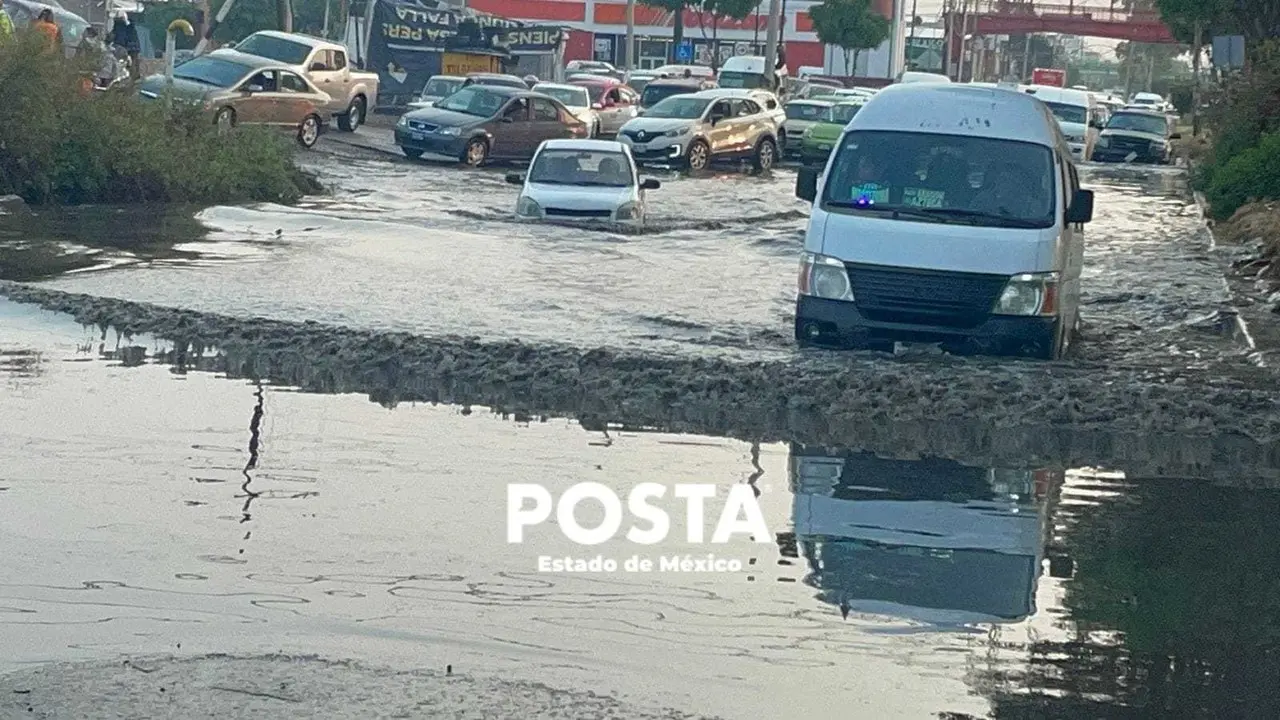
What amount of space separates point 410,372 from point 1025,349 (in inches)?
159

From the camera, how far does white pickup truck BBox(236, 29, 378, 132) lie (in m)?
38.7

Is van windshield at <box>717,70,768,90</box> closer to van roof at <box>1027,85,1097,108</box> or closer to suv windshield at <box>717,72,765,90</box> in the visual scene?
suv windshield at <box>717,72,765,90</box>

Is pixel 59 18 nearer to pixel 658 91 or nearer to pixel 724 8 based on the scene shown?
pixel 658 91

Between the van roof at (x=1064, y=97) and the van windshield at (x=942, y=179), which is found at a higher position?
the van windshield at (x=942, y=179)

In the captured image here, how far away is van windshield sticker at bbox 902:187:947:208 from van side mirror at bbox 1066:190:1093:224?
942mm

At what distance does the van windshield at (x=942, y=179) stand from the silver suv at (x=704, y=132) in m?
25.0

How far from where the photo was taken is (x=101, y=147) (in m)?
24.3

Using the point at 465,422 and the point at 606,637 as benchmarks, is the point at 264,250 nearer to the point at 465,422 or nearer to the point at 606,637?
the point at 465,422

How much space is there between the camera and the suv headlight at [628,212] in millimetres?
25520

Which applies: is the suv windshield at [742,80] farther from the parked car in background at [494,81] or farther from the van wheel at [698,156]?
the van wheel at [698,156]

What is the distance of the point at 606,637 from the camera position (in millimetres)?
6684

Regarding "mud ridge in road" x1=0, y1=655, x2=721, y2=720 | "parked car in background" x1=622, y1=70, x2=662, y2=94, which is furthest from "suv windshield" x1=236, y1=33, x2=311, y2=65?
"mud ridge in road" x1=0, y1=655, x2=721, y2=720

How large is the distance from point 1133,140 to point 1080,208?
123 feet

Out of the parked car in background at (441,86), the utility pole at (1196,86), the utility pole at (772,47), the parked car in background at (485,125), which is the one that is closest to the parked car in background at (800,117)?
the parked car in background at (485,125)
